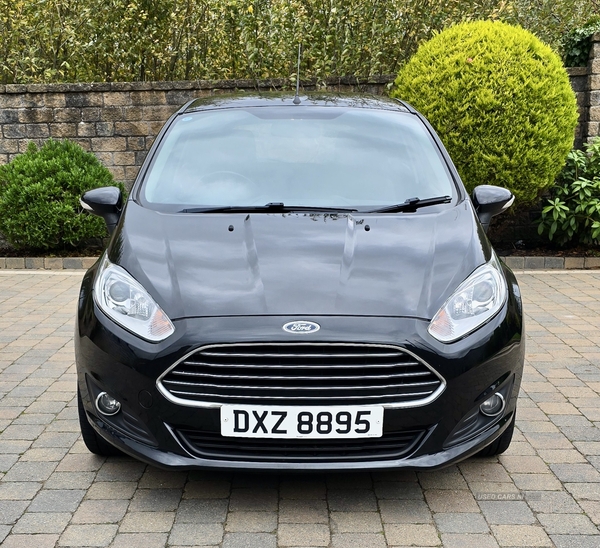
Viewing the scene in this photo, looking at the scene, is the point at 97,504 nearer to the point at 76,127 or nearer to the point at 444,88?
the point at 444,88

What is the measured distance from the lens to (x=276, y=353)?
270cm

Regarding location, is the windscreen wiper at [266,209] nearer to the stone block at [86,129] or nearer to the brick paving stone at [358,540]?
the brick paving stone at [358,540]

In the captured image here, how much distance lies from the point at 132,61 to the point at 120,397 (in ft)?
26.5

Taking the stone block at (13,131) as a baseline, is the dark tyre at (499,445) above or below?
above

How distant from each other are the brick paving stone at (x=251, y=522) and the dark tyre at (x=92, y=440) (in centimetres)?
78

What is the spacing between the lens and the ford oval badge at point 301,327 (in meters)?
2.71

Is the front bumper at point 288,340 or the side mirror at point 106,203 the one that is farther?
the side mirror at point 106,203

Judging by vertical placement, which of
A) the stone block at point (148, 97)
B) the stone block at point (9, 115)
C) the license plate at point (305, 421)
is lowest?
the stone block at point (9, 115)

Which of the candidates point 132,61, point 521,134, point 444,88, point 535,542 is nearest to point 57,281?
point 132,61

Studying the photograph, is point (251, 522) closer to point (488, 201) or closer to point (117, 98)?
point (488, 201)

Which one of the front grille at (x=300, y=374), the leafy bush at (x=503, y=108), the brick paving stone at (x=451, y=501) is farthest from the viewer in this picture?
the leafy bush at (x=503, y=108)

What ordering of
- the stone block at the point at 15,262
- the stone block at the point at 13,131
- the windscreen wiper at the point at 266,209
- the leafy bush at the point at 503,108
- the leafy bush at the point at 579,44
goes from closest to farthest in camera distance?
the windscreen wiper at the point at 266,209, the leafy bush at the point at 503,108, the stone block at the point at 15,262, the leafy bush at the point at 579,44, the stone block at the point at 13,131

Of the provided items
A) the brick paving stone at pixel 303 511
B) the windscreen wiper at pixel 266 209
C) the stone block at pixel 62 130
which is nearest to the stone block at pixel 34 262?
the stone block at pixel 62 130

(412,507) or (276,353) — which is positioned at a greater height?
(276,353)
